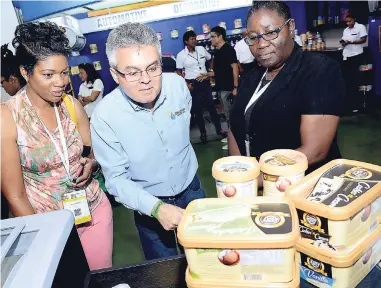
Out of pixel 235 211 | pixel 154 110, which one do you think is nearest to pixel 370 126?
pixel 154 110

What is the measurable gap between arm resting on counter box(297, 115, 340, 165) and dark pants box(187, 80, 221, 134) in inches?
189

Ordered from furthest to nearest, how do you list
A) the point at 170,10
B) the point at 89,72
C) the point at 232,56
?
the point at 170,10 → the point at 89,72 → the point at 232,56

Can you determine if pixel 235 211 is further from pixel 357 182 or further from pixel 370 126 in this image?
pixel 370 126

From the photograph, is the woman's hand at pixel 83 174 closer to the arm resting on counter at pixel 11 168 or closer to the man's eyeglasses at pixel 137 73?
the arm resting on counter at pixel 11 168

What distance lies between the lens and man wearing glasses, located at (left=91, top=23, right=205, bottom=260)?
1.39m

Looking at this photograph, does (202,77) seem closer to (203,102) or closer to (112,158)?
(203,102)

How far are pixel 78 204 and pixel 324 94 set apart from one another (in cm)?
139

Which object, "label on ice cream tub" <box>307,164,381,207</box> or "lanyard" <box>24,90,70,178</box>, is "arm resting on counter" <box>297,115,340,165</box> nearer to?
"label on ice cream tub" <box>307,164,381,207</box>

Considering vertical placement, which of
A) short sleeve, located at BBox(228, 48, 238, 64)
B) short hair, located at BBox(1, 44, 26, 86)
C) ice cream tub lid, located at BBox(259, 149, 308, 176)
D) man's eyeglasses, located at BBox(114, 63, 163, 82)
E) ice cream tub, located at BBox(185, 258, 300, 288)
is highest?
short hair, located at BBox(1, 44, 26, 86)

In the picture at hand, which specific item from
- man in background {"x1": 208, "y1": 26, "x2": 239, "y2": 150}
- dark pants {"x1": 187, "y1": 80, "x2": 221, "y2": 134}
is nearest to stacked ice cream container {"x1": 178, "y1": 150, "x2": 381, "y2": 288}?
man in background {"x1": 208, "y1": 26, "x2": 239, "y2": 150}

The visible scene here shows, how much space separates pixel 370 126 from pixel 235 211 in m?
5.82

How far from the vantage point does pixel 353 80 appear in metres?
6.82

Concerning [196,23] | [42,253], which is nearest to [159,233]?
[42,253]

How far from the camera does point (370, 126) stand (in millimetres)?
5887
